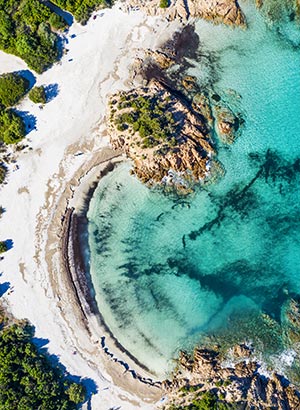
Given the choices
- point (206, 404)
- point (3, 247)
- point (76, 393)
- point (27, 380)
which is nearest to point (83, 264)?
point (3, 247)

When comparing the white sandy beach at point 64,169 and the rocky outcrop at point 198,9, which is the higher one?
the rocky outcrop at point 198,9

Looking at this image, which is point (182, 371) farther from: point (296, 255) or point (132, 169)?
point (132, 169)

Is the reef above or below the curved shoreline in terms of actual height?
above

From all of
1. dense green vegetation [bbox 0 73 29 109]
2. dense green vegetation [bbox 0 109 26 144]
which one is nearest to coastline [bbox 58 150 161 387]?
dense green vegetation [bbox 0 109 26 144]

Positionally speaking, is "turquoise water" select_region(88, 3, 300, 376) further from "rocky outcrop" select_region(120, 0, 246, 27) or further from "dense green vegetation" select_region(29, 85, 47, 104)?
"dense green vegetation" select_region(29, 85, 47, 104)

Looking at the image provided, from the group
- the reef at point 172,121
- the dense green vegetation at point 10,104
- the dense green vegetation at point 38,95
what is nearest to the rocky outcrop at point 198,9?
the reef at point 172,121

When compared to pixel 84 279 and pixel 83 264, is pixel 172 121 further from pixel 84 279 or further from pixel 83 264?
pixel 84 279

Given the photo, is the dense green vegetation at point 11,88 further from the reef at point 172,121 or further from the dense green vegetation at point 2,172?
the reef at point 172,121
